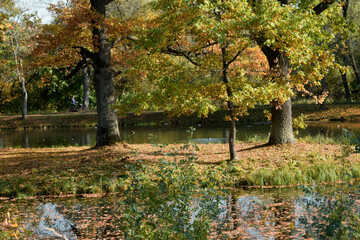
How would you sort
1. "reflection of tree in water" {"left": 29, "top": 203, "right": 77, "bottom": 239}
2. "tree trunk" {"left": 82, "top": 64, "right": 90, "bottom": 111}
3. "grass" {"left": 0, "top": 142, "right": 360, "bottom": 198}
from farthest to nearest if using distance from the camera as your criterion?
"tree trunk" {"left": 82, "top": 64, "right": 90, "bottom": 111}
"grass" {"left": 0, "top": 142, "right": 360, "bottom": 198}
"reflection of tree in water" {"left": 29, "top": 203, "right": 77, "bottom": 239}

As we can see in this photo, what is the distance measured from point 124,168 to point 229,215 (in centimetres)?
479

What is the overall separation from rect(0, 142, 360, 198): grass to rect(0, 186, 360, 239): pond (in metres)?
0.64

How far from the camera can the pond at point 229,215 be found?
7.15m

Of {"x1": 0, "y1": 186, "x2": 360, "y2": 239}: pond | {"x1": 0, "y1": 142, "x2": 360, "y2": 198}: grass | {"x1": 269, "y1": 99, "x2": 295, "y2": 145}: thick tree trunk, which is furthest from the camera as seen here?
{"x1": 269, "y1": 99, "x2": 295, "y2": 145}: thick tree trunk

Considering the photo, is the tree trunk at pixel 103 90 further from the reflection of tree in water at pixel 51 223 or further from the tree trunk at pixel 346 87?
the tree trunk at pixel 346 87

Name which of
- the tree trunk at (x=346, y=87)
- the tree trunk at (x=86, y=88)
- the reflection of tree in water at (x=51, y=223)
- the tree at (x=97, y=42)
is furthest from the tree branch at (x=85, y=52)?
the tree trunk at (x=346, y=87)

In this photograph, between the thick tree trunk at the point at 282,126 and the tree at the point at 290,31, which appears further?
the thick tree trunk at the point at 282,126

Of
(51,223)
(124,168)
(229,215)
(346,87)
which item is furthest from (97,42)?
(346,87)

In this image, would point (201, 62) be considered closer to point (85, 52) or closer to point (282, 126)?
point (282, 126)

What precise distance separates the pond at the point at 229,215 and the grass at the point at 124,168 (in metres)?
0.64

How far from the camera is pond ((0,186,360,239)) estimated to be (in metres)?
7.15

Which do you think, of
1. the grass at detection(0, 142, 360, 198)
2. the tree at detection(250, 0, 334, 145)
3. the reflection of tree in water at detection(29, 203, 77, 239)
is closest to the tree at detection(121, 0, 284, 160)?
the tree at detection(250, 0, 334, 145)

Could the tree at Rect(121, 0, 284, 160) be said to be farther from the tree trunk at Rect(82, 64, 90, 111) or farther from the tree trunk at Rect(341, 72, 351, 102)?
the tree trunk at Rect(82, 64, 90, 111)

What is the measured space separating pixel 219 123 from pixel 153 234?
2801 centimetres
